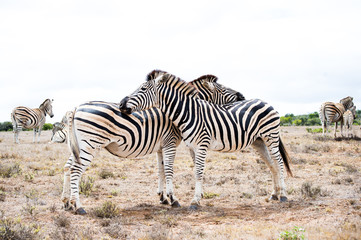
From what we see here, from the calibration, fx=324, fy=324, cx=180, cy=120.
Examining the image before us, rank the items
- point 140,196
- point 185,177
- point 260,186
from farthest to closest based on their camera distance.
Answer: point 185,177
point 260,186
point 140,196

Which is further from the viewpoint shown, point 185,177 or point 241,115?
point 185,177

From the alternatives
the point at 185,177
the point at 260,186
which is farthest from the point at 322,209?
the point at 185,177

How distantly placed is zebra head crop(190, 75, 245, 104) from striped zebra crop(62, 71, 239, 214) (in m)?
1.71

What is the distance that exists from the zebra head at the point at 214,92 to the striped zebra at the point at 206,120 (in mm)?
651

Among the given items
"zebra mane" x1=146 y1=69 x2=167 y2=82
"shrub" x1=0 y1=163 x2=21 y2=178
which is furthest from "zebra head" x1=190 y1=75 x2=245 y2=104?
"shrub" x1=0 y1=163 x2=21 y2=178

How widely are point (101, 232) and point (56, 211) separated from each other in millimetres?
1857

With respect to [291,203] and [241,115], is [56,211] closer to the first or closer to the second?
[241,115]

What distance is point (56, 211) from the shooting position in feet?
23.4

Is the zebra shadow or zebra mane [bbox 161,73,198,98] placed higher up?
zebra mane [bbox 161,73,198,98]

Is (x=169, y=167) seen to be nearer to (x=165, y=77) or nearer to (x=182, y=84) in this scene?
(x=182, y=84)

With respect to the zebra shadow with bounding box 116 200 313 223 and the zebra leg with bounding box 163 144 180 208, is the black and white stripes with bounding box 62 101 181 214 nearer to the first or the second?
the zebra leg with bounding box 163 144 180 208

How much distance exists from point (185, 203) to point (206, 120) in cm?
226

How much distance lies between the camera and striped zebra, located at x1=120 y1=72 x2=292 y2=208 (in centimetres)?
771

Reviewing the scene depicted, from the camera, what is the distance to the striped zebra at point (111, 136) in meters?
6.95
